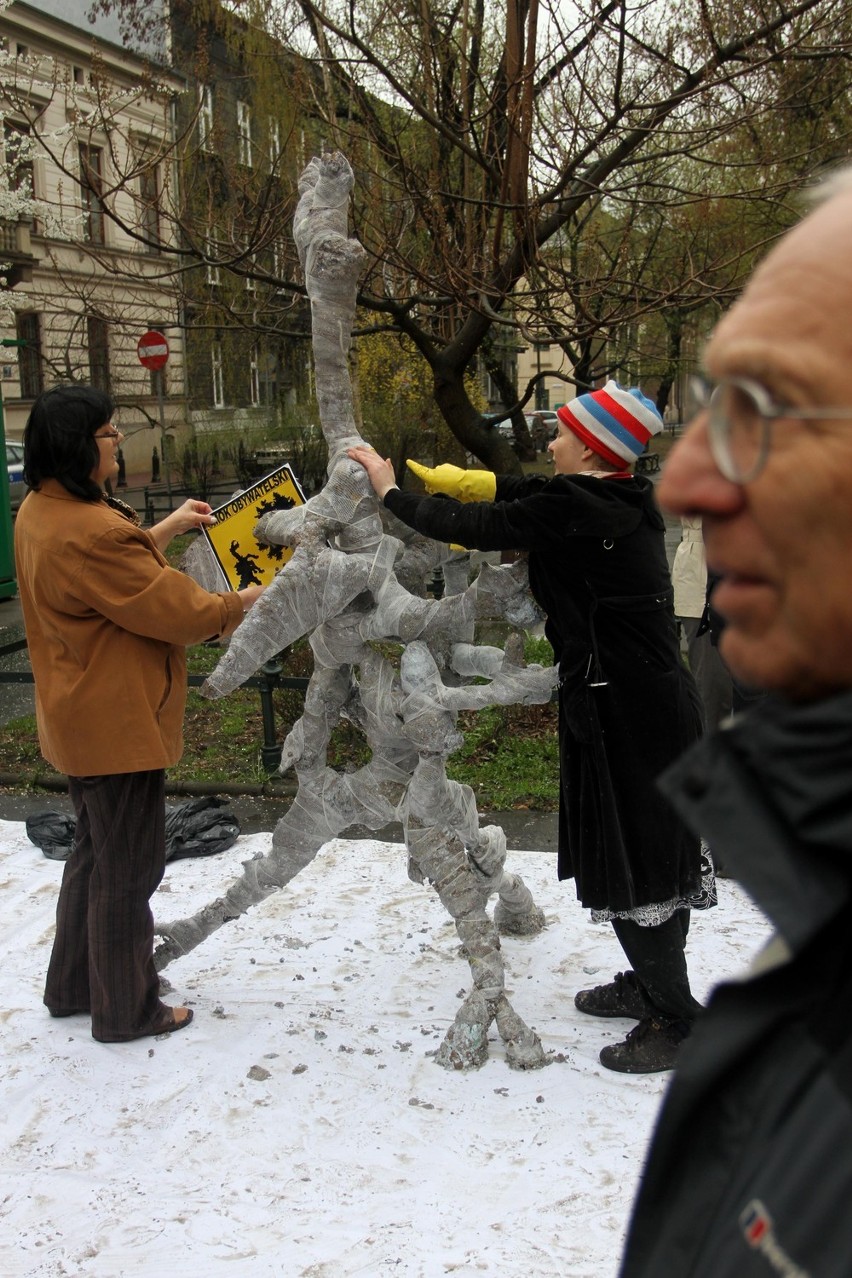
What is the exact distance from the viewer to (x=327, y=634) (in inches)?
130

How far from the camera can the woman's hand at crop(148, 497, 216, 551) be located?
11.1 feet

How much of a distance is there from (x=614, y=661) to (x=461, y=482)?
65 centimetres

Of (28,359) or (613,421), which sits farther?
(28,359)

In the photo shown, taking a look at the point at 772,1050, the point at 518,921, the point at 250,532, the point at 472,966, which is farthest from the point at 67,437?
the point at 772,1050

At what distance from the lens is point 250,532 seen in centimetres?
340

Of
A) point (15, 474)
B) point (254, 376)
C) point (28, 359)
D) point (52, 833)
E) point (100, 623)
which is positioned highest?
point (28, 359)

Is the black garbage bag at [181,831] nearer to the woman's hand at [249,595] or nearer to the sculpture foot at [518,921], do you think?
the sculpture foot at [518,921]

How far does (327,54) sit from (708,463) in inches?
222

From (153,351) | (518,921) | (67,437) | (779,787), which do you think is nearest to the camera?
(779,787)

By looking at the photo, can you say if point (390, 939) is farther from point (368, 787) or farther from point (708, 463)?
point (708, 463)

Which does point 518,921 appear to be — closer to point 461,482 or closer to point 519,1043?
point 519,1043

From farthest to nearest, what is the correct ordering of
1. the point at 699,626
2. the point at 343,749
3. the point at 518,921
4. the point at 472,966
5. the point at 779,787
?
the point at 343,749
the point at 699,626
the point at 518,921
the point at 472,966
the point at 779,787

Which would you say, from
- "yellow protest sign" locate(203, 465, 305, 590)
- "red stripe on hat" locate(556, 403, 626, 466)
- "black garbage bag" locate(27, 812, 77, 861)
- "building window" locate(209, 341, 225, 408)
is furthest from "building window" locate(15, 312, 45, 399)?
"red stripe on hat" locate(556, 403, 626, 466)

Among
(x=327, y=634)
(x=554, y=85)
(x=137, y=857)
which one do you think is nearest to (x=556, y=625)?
(x=327, y=634)
